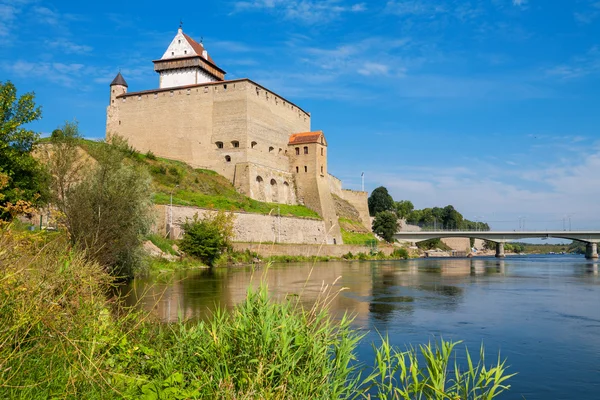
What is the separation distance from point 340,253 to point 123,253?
79.6 ft

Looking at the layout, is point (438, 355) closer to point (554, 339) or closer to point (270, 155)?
point (554, 339)

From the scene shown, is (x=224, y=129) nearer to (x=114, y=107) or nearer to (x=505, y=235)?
(x=114, y=107)

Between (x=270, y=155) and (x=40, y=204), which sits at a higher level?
(x=270, y=155)

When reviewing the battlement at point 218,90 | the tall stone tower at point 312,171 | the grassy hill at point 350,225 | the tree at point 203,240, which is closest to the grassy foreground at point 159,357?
the tree at point 203,240

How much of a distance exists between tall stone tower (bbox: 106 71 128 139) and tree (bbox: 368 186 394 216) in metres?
38.4

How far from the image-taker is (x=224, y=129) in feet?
121

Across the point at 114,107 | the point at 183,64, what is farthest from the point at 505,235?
the point at 114,107

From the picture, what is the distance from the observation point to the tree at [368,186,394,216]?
223 ft

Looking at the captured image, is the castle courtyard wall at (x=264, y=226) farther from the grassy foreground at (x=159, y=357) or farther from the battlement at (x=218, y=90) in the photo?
the grassy foreground at (x=159, y=357)

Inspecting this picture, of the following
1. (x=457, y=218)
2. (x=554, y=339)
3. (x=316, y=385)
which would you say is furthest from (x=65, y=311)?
(x=457, y=218)

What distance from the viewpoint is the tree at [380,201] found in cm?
6794

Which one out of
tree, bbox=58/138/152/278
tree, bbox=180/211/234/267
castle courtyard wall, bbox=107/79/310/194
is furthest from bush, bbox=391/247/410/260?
tree, bbox=58/138/152/278

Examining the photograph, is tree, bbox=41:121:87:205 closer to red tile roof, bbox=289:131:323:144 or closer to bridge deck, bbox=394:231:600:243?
red tile roof, bbox=289:131:323:144

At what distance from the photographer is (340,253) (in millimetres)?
36531
